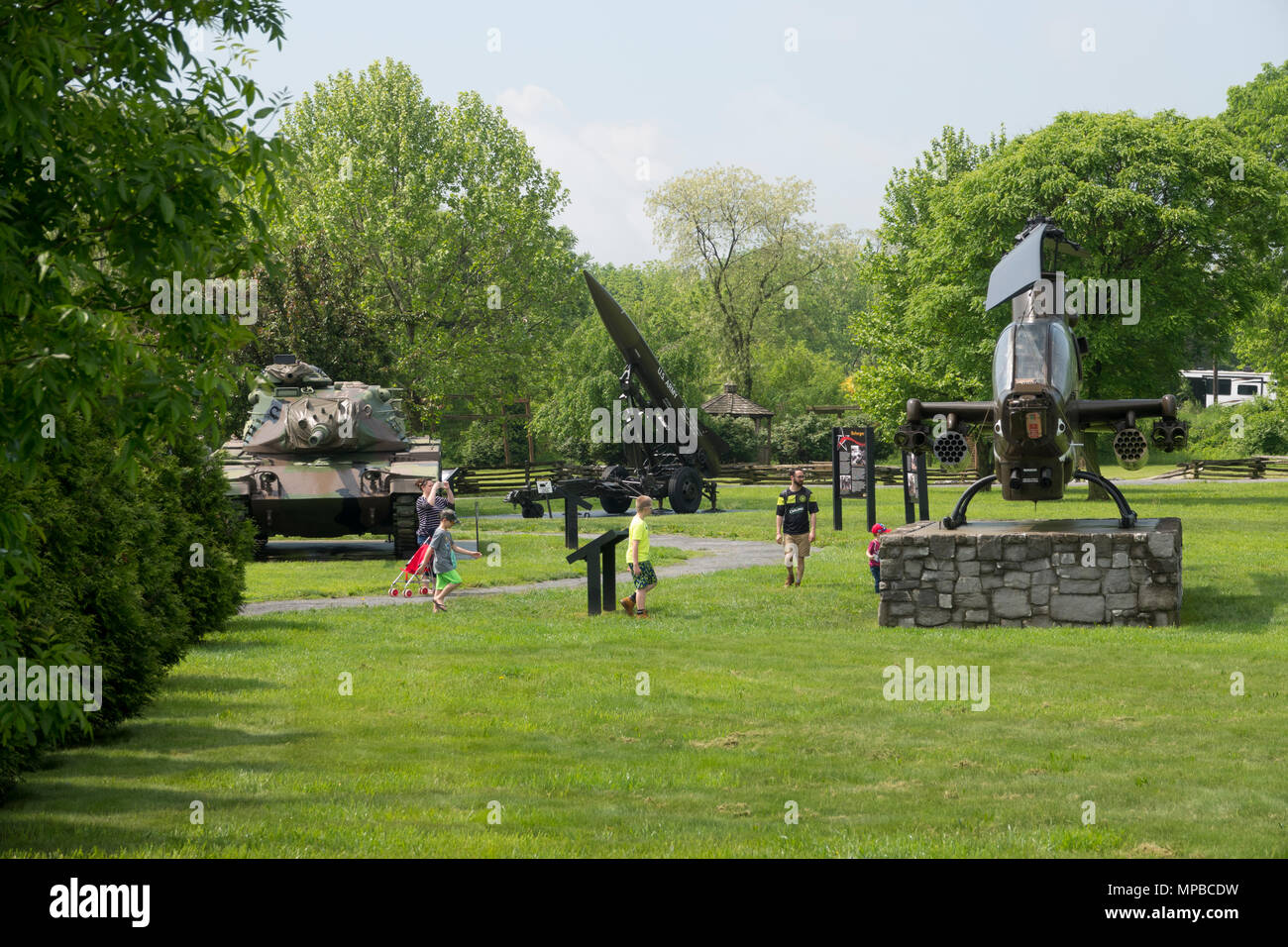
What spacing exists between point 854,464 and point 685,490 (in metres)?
10.0

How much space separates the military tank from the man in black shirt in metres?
7.81

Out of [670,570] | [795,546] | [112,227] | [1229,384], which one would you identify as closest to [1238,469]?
[1229,384]

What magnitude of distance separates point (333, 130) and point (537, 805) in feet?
159

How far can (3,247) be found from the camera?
4.86 m

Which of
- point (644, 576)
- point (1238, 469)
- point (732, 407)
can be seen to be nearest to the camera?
point (644, 576)

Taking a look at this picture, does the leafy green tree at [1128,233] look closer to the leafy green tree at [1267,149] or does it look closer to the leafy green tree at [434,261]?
the leafy green tree at [434,261]

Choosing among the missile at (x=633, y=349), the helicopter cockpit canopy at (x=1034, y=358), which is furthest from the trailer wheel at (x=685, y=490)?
the helicopter cockpit canopy at (x=1034, y=358)

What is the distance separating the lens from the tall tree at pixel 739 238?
64500 millimetres

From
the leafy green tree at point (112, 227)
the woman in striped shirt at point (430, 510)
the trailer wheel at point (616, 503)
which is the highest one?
the leafy green tree at point (112, 227)

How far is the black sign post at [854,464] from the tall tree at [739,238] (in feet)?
124

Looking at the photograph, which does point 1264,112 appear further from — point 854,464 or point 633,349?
point 854,464

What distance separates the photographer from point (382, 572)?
72.1 ft
